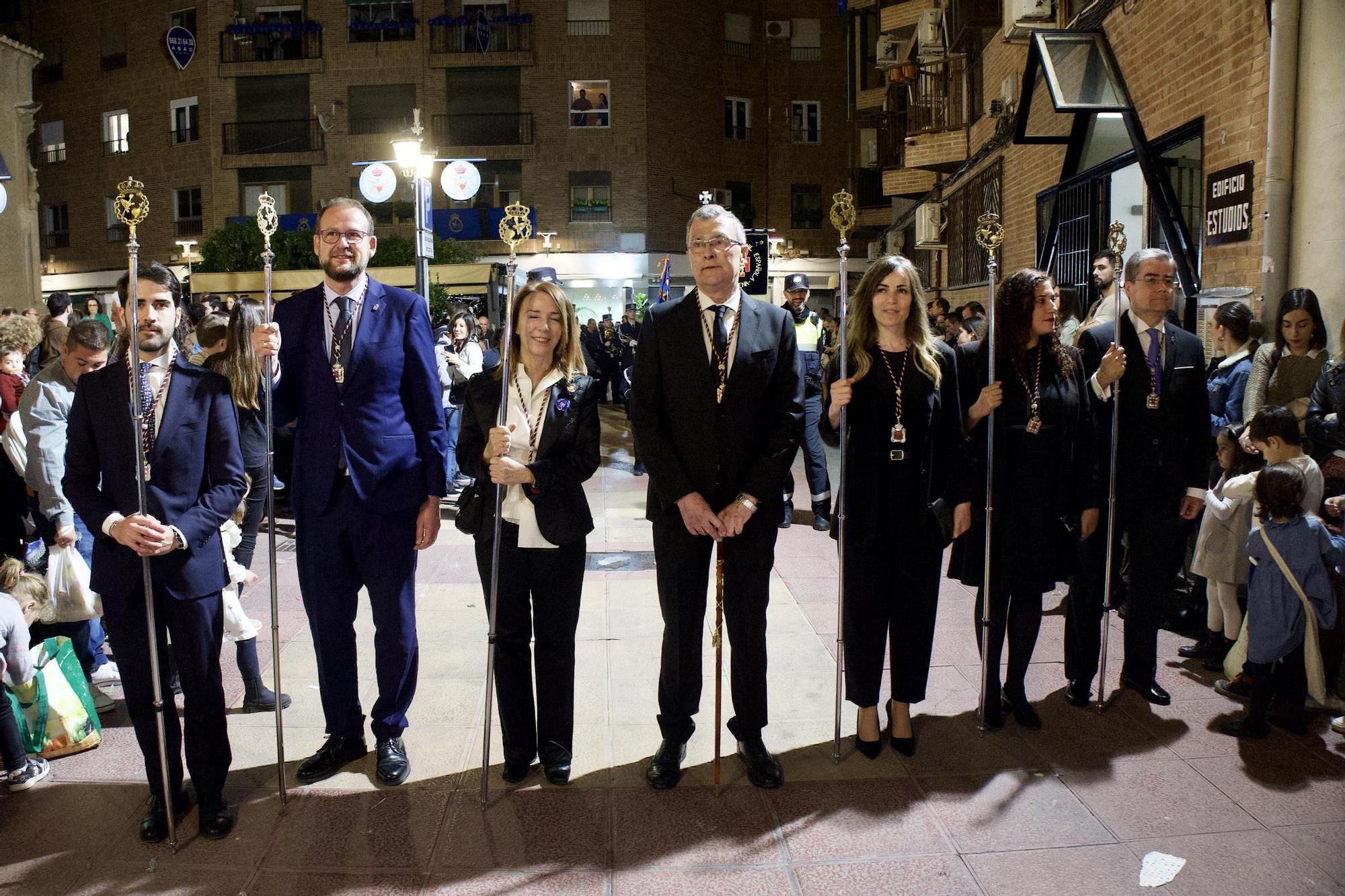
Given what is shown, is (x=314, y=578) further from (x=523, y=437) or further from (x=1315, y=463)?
(x=1315, y=463)

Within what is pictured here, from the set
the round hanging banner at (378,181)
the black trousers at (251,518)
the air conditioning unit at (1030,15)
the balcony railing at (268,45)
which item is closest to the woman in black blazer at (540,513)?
the black trousers at (251,518)

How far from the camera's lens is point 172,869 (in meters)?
3.56

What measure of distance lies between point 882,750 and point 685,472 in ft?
5.08

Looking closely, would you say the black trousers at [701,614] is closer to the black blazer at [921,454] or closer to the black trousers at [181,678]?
the black blazer at [921,454]

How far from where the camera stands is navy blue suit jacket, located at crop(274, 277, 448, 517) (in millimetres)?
4059

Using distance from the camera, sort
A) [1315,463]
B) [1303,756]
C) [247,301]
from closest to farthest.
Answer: [1303,756] → [1315,463] → [247,301]

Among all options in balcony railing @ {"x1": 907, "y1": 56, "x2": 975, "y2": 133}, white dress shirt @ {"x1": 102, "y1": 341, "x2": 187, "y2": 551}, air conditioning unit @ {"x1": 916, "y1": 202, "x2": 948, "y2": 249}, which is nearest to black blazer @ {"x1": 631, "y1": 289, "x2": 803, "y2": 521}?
white dress shirt @ {"x1": 102, "y1": 341, "x2": 187, "y2": 551}

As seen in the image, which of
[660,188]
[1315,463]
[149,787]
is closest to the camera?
[149,787]

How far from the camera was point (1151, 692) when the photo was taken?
5.06 meters

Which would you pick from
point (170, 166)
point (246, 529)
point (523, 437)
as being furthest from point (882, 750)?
point (170, 166)

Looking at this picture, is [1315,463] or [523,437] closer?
[523,437]

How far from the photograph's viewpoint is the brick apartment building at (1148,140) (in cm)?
669

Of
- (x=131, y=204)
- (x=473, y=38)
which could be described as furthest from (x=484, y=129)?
(x=131, y=204)

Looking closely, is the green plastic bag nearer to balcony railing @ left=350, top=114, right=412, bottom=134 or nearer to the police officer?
the police officer
